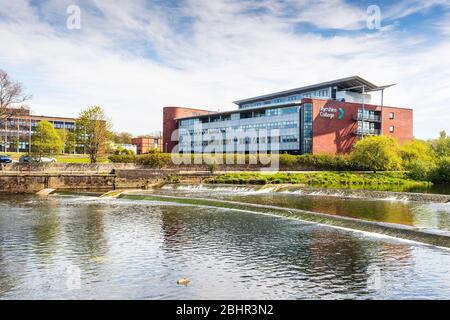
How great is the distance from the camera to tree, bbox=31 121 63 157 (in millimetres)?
71688

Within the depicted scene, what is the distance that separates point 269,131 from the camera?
94562 mm

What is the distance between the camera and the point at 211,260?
16312 millimetres

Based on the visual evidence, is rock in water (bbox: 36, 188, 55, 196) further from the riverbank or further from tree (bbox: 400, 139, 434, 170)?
tree (bbox: 400, 139, 434, 170)

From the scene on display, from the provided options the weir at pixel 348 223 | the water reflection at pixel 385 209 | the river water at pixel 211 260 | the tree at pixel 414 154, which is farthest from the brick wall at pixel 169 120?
the river water at pixel 211 260

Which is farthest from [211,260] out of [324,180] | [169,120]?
[169,120]

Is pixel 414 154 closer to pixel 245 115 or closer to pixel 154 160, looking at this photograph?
pixel 245 115

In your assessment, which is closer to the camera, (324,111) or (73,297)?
(73,297)

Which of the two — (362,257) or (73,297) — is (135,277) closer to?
(73,297)

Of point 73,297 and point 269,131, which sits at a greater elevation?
point 269,131

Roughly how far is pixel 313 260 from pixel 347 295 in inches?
155

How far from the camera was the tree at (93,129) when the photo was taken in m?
72.2

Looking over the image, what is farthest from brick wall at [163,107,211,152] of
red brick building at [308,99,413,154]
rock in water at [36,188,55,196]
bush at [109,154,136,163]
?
rock in water at [36,188,55,196]

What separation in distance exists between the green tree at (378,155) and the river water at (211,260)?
47.1m
